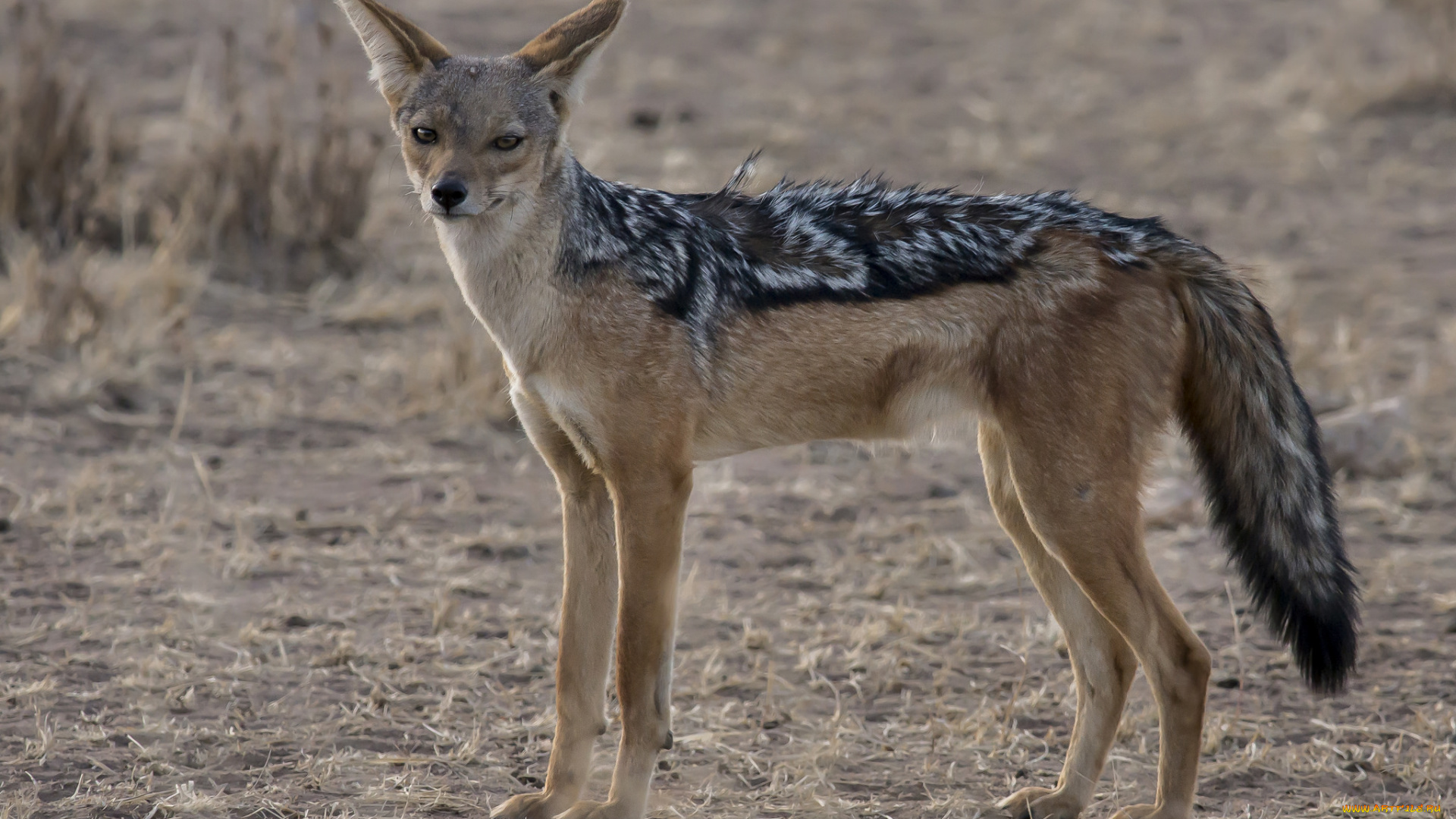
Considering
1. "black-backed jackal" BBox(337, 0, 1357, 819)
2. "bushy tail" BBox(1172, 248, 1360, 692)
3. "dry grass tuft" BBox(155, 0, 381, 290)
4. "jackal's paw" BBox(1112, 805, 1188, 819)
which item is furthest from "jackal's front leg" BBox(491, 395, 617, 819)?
"dry grass tuft" BBox(155, 0, 381, 290)

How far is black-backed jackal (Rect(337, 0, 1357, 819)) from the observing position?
4340 millimetres

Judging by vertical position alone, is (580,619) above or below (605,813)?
above

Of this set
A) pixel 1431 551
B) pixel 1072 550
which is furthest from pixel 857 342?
pixel 1431 551

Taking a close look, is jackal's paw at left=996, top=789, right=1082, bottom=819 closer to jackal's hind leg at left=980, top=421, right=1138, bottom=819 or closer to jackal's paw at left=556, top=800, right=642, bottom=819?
jackal's hind leg at left=980, top=421, right=1138, bottom=819

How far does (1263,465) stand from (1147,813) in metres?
1.06

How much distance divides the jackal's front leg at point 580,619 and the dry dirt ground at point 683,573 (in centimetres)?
26

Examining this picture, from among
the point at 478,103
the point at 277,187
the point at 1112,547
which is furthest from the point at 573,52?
the point at 277,187

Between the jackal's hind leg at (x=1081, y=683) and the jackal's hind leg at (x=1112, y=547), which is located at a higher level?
the jackal's hind leg at (x=1112, y=547)

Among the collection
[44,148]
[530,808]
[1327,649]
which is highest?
[44,148]

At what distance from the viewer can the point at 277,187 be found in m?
9.29

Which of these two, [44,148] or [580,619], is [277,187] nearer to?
[44,148]

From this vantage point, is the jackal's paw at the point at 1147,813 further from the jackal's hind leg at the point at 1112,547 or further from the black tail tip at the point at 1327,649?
the black tail tip at the point at 1327,649

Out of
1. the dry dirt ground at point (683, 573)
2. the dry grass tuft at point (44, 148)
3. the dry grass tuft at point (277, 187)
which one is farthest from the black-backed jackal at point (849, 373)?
the dry grass tuft at point (44, 148)

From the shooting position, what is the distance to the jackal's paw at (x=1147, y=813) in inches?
173
